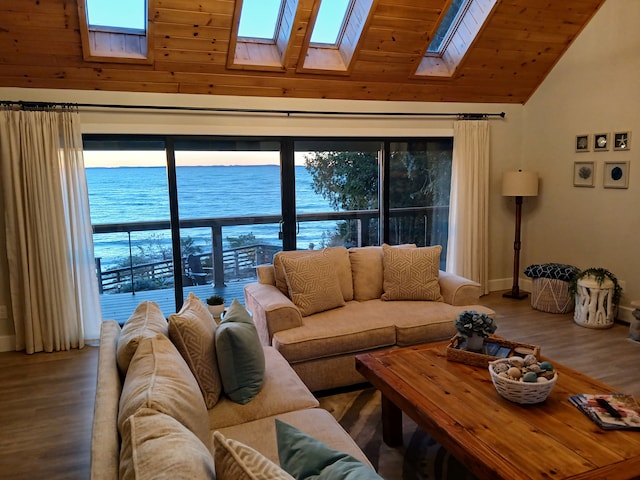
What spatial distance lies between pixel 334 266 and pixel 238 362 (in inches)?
63.8

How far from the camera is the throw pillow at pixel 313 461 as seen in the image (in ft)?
3.83

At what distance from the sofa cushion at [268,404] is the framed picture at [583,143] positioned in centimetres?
411

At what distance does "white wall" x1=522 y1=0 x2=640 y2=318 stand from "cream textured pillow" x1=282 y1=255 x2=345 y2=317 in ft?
9.78

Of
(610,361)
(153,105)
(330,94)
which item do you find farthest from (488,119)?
(153,105)

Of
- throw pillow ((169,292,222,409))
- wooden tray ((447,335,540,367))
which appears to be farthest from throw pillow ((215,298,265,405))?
wooden tray ((447,335,540,367))

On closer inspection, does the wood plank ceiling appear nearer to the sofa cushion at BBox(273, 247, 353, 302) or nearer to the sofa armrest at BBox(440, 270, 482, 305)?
the sofa cushion at BBox(273, 247, 353, 302)

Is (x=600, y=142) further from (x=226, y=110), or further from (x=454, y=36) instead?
(x=226, y=110)

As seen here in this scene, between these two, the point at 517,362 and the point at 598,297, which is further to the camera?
the point at 598,297

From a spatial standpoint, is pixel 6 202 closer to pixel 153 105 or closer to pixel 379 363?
pixel 153 105

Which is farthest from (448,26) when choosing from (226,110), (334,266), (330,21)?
(334,266)

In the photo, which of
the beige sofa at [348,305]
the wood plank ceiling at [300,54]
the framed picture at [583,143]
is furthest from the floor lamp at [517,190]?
the beige sofa at [348,305]

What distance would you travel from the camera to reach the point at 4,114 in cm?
371

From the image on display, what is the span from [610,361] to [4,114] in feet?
16.6

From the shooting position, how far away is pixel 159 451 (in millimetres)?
1102
